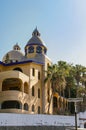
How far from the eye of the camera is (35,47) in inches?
2080

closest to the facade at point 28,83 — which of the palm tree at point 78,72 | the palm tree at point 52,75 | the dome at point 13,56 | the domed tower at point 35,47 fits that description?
the domed tower at point 35,47

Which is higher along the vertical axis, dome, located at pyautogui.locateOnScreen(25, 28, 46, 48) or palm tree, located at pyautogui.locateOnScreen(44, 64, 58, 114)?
dome, located at pyautogui.locateOnScreen(25, 28, 46, 48)

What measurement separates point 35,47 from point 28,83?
1025 centimetres

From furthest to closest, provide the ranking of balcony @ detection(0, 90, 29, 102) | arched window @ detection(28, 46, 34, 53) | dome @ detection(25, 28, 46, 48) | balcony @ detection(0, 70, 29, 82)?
dome @ detection(25, 28, 46, 48) < arched window @ detection(28, 46, 34, 53) < balcony @ detection(0, 70, 29, 82) < balcony @ detection(0, 90, 29, 102)

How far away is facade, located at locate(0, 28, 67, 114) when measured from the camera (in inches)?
1666

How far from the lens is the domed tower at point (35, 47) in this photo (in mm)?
52656

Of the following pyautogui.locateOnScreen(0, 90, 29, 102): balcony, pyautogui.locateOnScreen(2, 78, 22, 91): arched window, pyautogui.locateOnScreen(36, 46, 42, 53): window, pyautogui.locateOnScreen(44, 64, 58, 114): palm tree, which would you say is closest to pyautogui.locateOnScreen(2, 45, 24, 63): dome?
pyautogui.locateOnScreen(36, 46, 42, 53): window

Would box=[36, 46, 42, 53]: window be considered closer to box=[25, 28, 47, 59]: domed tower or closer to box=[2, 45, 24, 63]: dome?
box=[25, 28, 47, 59]: domed tower

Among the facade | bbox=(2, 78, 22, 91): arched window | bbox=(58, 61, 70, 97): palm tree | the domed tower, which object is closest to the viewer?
the facade

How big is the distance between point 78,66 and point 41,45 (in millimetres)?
9110

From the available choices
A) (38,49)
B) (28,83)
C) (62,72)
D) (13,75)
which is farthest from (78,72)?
(13,75)

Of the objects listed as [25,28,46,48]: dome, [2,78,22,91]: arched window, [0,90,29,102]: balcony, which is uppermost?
[25,28,46,48]: dome

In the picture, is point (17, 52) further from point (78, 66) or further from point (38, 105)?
point (38, 105)

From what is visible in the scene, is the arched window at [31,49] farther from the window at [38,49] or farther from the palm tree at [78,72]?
the palm tree at [78,72]
